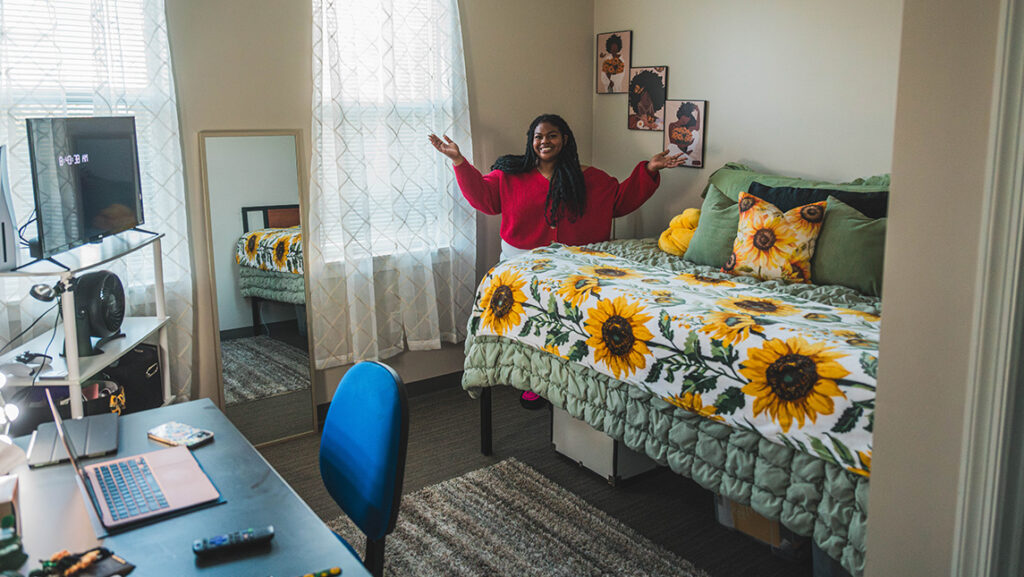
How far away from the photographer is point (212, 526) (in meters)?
1.33

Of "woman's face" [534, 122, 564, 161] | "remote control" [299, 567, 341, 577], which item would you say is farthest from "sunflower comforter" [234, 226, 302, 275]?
"remote control" [299, 567, 341, 577]

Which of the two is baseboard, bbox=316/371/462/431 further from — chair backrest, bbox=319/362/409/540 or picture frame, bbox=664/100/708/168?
chair backrest, bbox=319/362/409/540

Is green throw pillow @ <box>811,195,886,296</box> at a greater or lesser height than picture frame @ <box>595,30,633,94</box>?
lesser

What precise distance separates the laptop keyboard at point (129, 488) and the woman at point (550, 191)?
227 cm

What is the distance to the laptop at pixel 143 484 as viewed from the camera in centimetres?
137

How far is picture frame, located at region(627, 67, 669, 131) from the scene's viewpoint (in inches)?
151

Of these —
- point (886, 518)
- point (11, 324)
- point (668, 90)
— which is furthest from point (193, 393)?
point (886, 518)

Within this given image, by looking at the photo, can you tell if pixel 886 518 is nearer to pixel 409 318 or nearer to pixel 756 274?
pixel 756 274

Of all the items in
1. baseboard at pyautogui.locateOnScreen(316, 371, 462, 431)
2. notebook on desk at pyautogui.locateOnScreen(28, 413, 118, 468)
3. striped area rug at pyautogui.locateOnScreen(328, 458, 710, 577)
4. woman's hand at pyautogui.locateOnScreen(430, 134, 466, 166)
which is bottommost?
striped area rug at pyautogui.locateOnScreen(328, 458, 710, 577)

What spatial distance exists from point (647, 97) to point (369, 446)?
9.32 ft

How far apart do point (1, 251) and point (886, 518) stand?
7.71 ft

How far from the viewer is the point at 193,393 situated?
330 cm

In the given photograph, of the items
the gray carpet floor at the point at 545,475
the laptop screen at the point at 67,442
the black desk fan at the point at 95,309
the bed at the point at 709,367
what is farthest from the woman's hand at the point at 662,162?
the laptop screen at the point at 67,442

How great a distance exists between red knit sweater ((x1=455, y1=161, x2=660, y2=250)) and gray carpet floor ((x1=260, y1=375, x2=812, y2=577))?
2.83 ft
